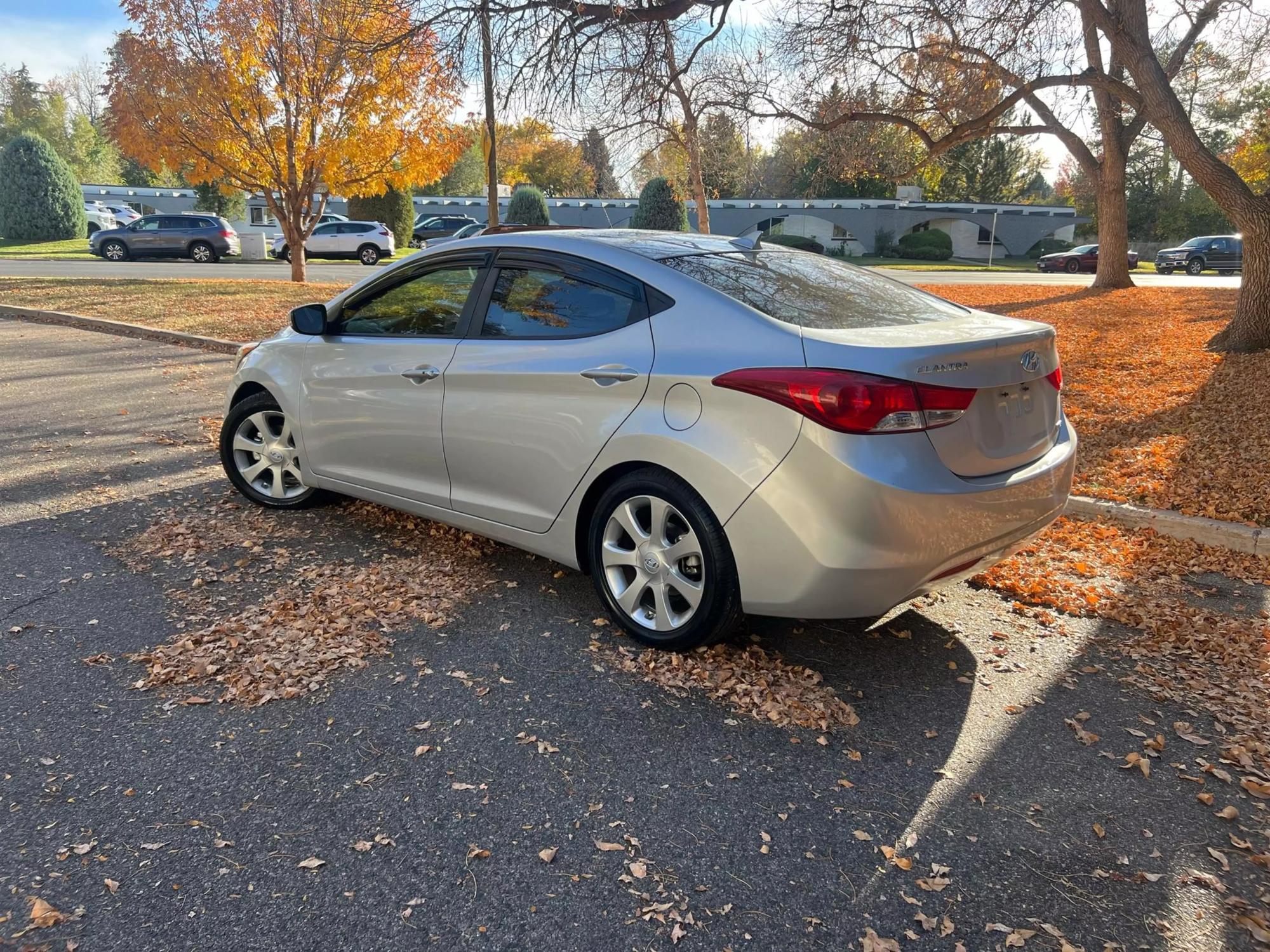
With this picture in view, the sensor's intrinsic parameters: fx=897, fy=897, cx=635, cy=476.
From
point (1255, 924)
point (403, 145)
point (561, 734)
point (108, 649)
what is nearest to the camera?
point (1255, 924)

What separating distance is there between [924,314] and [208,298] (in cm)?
1574

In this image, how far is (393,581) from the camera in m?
4.29

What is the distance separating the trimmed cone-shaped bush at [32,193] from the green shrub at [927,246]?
3952 centimetres

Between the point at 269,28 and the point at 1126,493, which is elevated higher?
the point at 269,28

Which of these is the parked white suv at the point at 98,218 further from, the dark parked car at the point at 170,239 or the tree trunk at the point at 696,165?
the tree trunk at the point at 696,165

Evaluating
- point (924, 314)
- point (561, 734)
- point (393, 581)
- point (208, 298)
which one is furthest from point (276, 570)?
point (208, 298)

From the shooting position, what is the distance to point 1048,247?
52562mm

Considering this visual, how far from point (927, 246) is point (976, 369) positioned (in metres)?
48.6

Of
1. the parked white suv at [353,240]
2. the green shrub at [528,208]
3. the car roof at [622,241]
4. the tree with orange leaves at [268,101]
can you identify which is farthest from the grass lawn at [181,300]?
the green shrub at [528,208]

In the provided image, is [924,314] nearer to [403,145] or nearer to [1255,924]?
[1255,924]

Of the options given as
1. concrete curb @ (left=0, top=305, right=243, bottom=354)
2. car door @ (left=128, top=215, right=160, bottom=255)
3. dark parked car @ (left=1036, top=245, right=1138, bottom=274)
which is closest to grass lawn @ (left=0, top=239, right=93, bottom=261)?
car door @ (left=128, top=215, right=160, bottom=255)

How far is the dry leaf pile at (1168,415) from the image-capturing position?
5543mm

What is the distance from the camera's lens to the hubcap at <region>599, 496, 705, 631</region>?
11.4 ft

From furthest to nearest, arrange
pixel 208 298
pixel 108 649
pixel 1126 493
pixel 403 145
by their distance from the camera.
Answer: pixel 403 145 → pixel 208 298 → pixel 1126 493 → pixel 108 649
